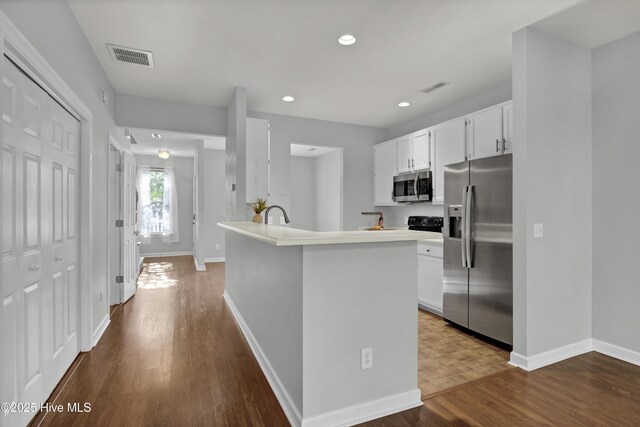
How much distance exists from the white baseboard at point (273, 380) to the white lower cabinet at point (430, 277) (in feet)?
7.13

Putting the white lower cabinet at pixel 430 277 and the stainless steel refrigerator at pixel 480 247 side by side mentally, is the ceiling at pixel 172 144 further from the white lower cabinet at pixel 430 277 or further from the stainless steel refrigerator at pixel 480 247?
the stainless steel refrigerator at pixel 480 247

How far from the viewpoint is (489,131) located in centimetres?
351

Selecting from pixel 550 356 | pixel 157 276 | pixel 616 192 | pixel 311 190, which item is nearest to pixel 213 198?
pixel 311 190

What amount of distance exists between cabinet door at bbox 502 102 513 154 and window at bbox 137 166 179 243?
7.64 m

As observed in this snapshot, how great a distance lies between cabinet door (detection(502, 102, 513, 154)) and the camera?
3287 millimetres

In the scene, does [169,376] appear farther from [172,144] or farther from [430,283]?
[172,144]

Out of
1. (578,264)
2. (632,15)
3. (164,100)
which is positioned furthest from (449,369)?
(164,100)

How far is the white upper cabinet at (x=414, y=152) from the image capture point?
4.45 metres

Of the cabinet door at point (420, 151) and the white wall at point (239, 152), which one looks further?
the cabinet door at point (420, 151)

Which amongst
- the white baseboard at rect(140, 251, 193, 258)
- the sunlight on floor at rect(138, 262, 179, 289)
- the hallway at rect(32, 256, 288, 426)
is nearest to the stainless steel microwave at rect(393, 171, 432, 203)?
the hallway at rect(32, 256, 288, 426)

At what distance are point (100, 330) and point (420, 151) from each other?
165 inches

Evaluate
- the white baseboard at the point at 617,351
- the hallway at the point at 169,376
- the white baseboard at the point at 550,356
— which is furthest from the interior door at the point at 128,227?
the white baseboard at the point at 617,351

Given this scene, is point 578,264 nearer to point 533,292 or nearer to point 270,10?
point 533,292

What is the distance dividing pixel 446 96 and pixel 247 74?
2.42 metres
